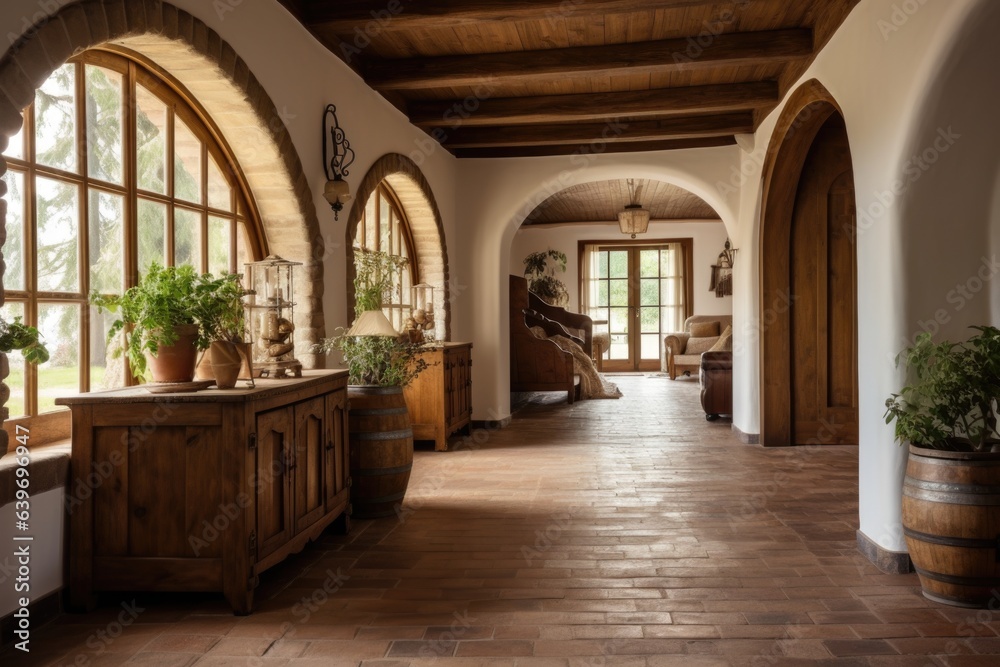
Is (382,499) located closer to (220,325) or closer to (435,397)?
(220,325)

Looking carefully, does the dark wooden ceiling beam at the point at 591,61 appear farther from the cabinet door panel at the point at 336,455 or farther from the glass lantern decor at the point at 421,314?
the cabinet door panel at the point at 336,455

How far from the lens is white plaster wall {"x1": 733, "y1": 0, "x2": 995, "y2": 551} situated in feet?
10.9

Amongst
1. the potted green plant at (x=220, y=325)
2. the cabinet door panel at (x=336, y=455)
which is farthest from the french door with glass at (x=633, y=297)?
the potted green plant at (x=220, y=325)

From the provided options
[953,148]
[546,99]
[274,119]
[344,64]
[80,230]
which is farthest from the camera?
[546,99]

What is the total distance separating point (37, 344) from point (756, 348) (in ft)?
19.2

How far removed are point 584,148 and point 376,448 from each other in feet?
15.5

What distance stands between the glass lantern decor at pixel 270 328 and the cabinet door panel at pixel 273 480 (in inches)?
15.9

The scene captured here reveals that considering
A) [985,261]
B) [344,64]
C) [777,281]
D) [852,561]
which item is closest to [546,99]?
[344,64]

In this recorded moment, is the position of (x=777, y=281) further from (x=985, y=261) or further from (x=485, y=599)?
(x=485, y=599)

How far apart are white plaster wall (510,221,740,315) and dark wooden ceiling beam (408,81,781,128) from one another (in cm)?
818

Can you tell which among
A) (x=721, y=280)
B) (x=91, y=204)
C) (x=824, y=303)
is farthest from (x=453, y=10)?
(x=721, y=280)

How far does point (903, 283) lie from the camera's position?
3514mm

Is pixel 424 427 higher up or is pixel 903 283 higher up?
pixel 903 283

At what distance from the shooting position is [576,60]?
5.41m
